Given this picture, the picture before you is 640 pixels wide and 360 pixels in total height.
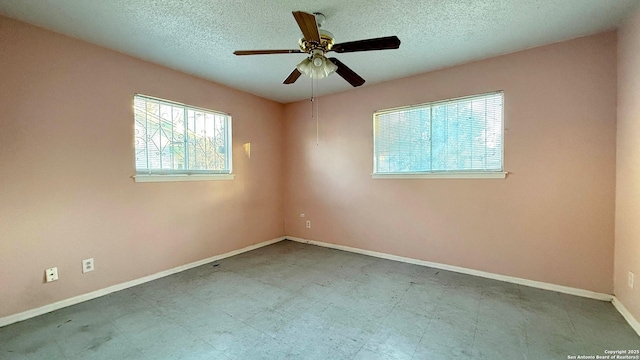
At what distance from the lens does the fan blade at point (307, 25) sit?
1.52 metres

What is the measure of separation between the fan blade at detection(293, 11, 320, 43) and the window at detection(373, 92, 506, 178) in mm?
2078

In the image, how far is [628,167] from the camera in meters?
2.13

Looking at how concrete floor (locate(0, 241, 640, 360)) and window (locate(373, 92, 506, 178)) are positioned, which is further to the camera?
window (locate(373, 92, 506, 178))

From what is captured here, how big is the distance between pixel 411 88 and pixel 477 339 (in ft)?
9.29

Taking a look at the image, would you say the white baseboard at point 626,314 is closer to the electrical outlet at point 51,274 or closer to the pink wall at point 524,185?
the pink wall at point 524,185

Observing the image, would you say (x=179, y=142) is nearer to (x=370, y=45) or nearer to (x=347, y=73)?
(x=347, y=73)

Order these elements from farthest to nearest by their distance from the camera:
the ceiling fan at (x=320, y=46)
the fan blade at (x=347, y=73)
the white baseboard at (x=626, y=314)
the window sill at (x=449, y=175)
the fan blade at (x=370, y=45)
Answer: the window sill at (x=449, y=175) < the fan blade at (x=347, y=73) < the white baseboard at (x=626, y=314) < the fan blade at (x=370, y=45) < the ceiling fan at (x=320, y=46)

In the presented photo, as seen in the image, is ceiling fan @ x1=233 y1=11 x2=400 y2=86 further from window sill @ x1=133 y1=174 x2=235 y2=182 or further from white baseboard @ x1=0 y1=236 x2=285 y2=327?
white baseboard @ x1=0 y1=236 x2=285 y2=327

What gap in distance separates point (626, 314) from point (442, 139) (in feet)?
7.11

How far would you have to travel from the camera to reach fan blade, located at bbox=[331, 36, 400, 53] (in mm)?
1798

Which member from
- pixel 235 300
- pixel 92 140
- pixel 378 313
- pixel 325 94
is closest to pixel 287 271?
pixel 235 300

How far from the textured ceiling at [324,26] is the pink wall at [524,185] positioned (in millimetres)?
272

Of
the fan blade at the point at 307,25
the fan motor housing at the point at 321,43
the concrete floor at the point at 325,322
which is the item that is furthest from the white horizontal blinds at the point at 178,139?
the fan blade at the point at 307,25

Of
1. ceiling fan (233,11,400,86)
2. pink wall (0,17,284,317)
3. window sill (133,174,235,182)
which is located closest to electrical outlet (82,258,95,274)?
pink wall (0,17,284,317)
